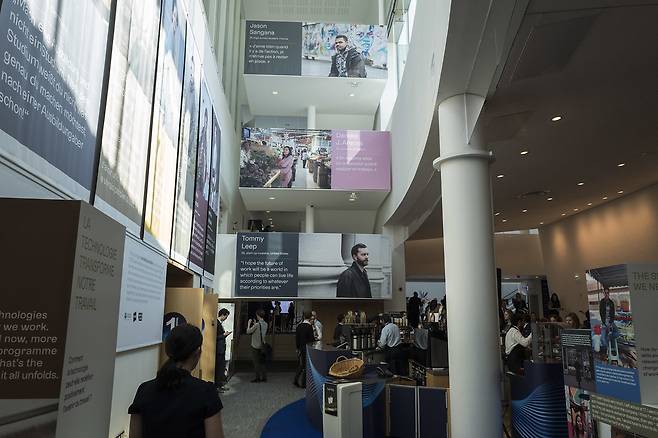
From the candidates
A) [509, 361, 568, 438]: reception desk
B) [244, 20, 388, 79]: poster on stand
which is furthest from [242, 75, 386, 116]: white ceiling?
[509, 361, 568, 438]: reception desk

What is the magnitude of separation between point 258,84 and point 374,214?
646cm

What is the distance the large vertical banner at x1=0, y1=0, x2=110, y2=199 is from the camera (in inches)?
98.7

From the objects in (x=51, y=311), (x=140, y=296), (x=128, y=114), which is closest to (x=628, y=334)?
Answer: (x=51, y=311)

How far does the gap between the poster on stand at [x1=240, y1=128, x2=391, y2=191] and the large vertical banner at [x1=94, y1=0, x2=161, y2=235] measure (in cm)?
936

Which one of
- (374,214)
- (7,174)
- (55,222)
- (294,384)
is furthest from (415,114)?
(374,214)

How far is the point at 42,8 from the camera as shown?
281 centimetres

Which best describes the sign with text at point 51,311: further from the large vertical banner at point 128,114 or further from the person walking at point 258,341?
the person walking at point 258,341

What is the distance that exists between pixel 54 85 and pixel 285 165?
38.8 ft

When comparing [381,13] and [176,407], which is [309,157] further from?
[176,407]

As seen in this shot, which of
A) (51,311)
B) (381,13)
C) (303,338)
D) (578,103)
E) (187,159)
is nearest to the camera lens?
(51,311)

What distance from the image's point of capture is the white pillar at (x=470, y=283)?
4812mm

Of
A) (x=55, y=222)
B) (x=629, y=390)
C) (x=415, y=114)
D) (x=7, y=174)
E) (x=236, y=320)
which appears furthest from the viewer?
(x=236, y=320)

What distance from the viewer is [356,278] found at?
13.4m

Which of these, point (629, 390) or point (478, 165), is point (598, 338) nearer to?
point (629, 390)
